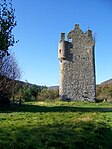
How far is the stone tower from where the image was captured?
46344mm

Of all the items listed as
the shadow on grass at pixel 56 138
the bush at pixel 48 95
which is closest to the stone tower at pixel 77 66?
the bush at pixel 48 95

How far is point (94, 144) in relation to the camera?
11.3 m

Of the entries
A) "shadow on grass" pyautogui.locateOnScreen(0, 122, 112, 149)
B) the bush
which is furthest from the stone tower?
"shadow on grass" pyautogui.locateOnScreen(0, 122, 112, 149)

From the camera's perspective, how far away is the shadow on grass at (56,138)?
9.76m

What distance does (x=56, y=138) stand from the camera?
35.6ft

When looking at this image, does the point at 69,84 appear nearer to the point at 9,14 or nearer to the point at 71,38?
the point at 71,38

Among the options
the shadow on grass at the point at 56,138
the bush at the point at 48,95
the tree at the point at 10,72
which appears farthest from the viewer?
the bush at the point at 48,95

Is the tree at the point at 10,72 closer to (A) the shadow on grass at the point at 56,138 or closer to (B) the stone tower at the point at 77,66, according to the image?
(B) the stone tower at the point at 77,66

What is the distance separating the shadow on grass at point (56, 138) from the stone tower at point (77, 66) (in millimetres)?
33111

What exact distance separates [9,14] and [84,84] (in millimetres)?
33364

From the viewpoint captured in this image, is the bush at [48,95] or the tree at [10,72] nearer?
the tree at [10,72]

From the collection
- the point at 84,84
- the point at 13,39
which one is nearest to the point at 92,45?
the point at 84,84

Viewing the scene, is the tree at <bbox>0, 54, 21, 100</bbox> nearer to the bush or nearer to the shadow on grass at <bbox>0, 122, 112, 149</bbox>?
the bush

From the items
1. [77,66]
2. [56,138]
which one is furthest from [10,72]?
[56,138]
